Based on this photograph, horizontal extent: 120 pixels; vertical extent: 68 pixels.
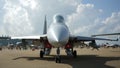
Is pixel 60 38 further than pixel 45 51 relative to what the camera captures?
No

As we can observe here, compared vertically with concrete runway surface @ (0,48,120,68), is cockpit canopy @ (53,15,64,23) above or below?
above

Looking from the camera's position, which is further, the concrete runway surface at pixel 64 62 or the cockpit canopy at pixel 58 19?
the cockpit canopy at pixel 58 19

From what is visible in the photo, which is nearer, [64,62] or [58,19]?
[64,62]

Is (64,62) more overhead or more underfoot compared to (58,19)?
more underfoot

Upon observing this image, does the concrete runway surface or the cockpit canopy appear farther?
the cockpit canopy

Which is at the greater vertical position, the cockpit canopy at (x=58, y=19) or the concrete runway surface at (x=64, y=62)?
the cockpit canopy at (x=58, y=19)

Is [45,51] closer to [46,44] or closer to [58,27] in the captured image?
[46,44]

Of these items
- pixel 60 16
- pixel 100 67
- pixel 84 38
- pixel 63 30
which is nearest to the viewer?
pixel 100 67

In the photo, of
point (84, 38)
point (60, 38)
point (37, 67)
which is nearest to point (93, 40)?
point (84, 38)

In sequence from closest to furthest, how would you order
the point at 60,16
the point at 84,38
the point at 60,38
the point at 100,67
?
the point at 100,67 → the point at 60,38 → the point at 60,16 → the point at 84,38

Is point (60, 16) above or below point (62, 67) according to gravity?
above

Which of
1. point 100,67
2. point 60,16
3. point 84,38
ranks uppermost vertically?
point 60,16

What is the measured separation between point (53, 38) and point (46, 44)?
236 inches

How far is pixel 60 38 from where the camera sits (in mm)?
14375
